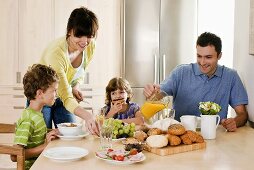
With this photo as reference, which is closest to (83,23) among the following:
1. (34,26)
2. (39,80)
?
(39,80)

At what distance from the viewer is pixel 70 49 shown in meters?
2.68

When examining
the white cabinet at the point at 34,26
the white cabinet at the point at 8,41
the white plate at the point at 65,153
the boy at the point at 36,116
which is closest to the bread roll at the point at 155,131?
the white plate at the point at 65,153

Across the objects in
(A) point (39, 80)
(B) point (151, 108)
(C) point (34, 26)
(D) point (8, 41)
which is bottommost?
(B) point (151, 108)

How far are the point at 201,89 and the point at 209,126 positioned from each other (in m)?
0.74

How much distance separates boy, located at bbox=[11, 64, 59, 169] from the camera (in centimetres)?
204

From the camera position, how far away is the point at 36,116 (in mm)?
2182

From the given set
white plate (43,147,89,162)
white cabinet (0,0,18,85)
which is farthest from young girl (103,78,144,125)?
white cabinet (0,0,18,85)

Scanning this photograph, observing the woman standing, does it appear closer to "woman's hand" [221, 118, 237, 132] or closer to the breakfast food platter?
the breakfast food platter

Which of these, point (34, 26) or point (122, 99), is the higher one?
point (34, 26)

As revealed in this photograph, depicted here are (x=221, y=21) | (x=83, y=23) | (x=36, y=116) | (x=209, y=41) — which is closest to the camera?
(x=36, y=116)

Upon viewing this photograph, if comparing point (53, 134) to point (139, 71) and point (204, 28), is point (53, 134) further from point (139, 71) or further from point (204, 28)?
point (204, 28)

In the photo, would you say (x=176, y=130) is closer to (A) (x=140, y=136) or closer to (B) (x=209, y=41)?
(A) (x=140, y=136)

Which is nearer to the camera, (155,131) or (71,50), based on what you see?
(155,131)

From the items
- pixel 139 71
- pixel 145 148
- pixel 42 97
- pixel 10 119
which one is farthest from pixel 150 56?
pixel 145 148
